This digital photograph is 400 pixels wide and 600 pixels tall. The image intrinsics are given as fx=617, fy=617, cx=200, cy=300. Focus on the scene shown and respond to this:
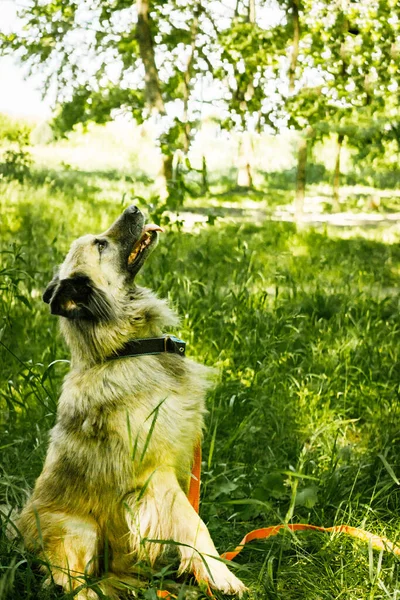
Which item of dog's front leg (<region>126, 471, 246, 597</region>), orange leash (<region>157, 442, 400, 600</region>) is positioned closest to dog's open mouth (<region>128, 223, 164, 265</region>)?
orange leash (<region>157, 442, 400, 600</region>)

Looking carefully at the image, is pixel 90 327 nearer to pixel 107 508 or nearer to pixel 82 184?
pixel 107 508

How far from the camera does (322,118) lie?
8.84 m

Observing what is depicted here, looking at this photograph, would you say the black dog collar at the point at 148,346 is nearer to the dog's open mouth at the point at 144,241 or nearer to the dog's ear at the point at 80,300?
the dog's ear at the point at 80,300

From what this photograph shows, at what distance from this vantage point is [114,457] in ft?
8.13

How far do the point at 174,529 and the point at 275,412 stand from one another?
150 centimetres

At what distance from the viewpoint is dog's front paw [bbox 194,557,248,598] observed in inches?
93.0

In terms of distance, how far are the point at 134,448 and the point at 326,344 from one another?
102 inches

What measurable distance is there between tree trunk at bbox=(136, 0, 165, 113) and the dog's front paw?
8.34 metres

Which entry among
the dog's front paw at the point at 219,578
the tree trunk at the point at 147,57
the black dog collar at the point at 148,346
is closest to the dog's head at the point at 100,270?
the black dog collar at the point at 148,346

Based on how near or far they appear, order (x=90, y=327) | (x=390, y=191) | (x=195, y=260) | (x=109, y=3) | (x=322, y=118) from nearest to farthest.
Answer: (x=90, y=327) → (x=195, y=260) → (x=322, y=118) → (x=109, y=3) → (x=390, y=191)

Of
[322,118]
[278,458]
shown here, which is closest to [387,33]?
[322,118]

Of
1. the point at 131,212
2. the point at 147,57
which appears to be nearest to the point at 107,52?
the point at 147,57

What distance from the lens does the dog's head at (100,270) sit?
267cm

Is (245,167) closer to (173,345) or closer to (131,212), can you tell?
(131,212)
